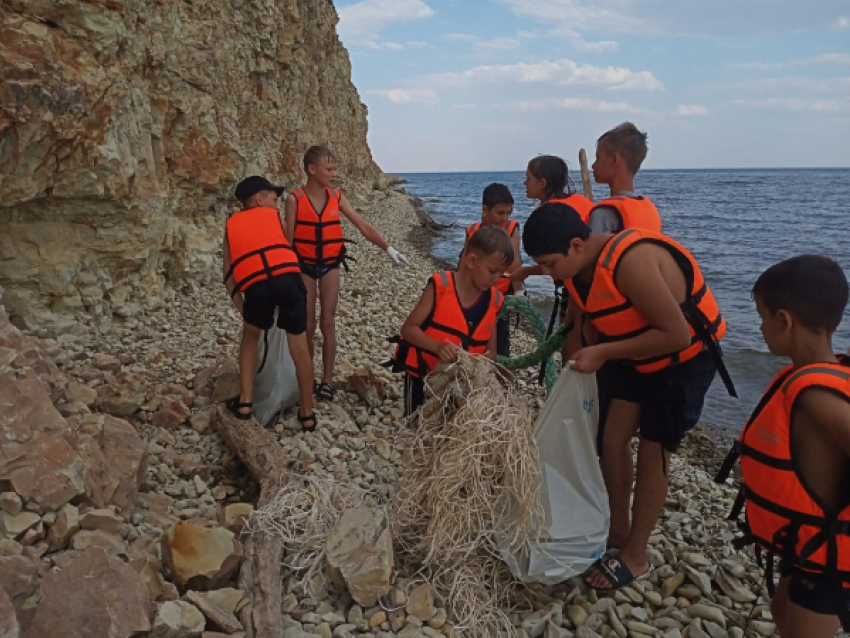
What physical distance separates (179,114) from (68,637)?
7.26 metres

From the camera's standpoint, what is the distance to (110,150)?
19.2ft

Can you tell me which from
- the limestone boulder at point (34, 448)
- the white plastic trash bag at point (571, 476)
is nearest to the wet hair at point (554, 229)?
the white plastic trash bag at point (571, 476)

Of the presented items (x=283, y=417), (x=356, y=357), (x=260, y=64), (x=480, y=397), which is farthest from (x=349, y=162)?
(x=480, y=397)

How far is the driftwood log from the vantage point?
242 cm

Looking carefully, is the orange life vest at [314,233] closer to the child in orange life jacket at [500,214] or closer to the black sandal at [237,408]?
the child in orange life jacket at [500,214]

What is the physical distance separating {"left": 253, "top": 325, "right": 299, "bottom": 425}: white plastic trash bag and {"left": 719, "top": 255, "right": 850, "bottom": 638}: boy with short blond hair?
3295 mm

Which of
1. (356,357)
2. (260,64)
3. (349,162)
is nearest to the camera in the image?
(356,357)

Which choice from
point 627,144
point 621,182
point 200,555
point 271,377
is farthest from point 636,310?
point 271,377

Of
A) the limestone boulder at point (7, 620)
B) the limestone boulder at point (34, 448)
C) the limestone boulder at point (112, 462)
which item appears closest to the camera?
the limestone boulder at point (7, 620)

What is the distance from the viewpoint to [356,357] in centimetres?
677

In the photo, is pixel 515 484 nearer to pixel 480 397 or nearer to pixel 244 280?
pixel 480 397

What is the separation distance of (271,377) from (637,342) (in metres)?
2.83

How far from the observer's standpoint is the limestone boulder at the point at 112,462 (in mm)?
2885

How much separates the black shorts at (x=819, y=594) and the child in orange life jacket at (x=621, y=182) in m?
1.80
